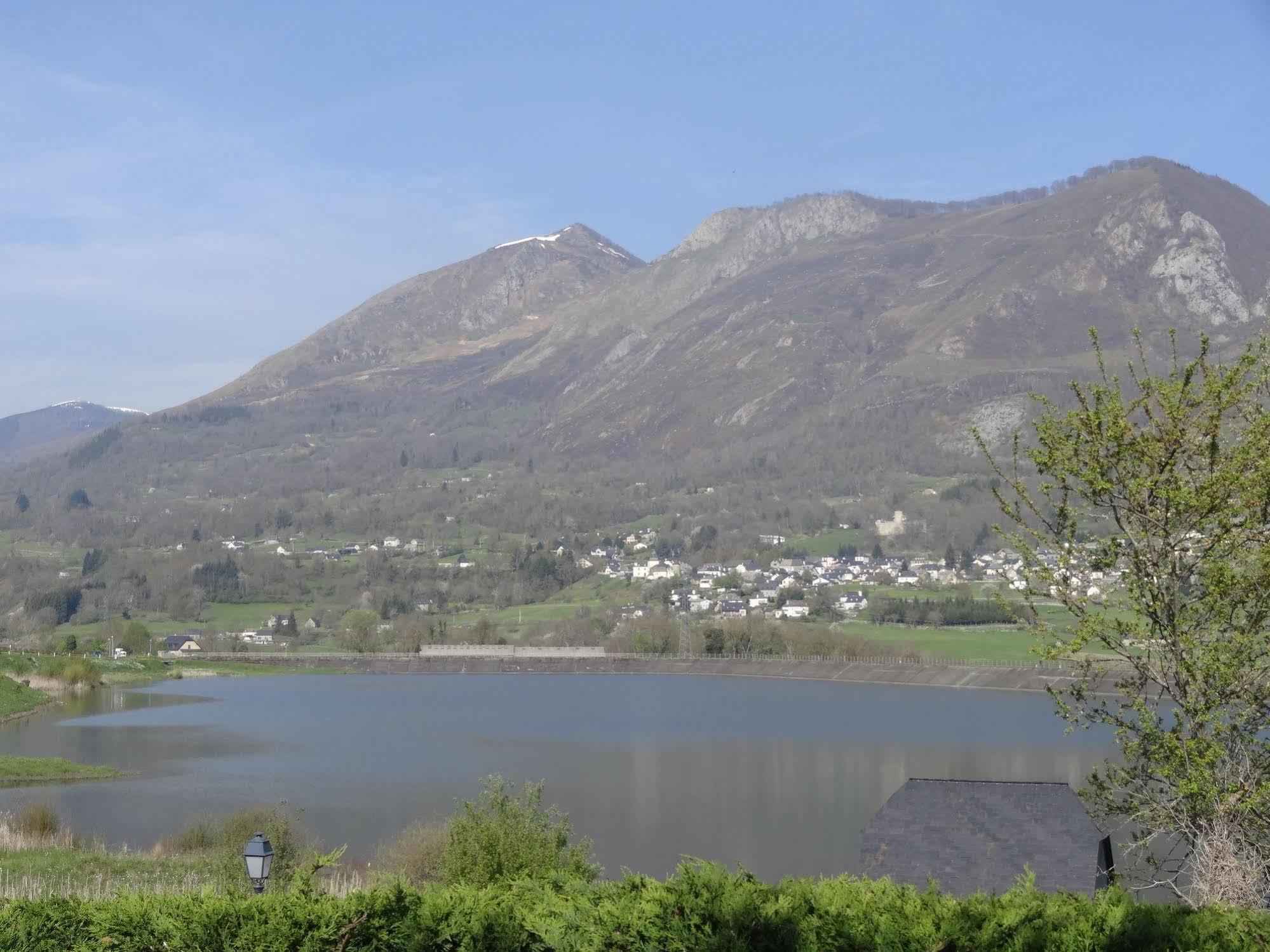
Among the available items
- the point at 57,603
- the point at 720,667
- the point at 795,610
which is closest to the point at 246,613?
the point at 57,603

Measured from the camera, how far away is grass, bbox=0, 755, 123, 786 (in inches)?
1596

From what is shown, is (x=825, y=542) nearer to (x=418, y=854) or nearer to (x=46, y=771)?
(x=46, y=771)

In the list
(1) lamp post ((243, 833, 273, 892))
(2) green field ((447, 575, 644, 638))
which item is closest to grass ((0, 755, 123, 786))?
(1) lamp post ((243, 833, 273, 892))

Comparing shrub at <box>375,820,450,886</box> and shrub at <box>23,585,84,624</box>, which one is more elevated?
shrub at <box>23,585,84,624</box>

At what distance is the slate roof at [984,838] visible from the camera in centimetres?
1570

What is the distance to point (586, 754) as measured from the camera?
173 feet

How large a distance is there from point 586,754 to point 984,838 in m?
37.7

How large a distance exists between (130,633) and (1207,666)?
4268 inches

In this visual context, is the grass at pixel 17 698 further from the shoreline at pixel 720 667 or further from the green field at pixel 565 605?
the green field at pixel 565 605

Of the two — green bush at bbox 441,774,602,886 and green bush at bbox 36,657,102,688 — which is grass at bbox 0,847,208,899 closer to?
green bush at bbox 441,774,602,886

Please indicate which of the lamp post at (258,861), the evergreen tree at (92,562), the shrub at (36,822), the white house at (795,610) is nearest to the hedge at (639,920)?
the lamp post at (258,861)

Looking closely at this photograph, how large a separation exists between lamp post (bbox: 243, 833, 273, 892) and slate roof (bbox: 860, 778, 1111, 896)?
7.57m

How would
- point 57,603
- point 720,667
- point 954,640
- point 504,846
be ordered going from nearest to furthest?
point 504,846, point 954,640, point 720,667, point 57,603

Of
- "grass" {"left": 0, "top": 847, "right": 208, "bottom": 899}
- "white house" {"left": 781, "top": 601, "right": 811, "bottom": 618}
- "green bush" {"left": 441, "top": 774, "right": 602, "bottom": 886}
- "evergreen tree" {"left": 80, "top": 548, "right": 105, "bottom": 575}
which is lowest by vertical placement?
"white house" {"left": 781, "top": 601, "right": 811, "bottom": 618}
